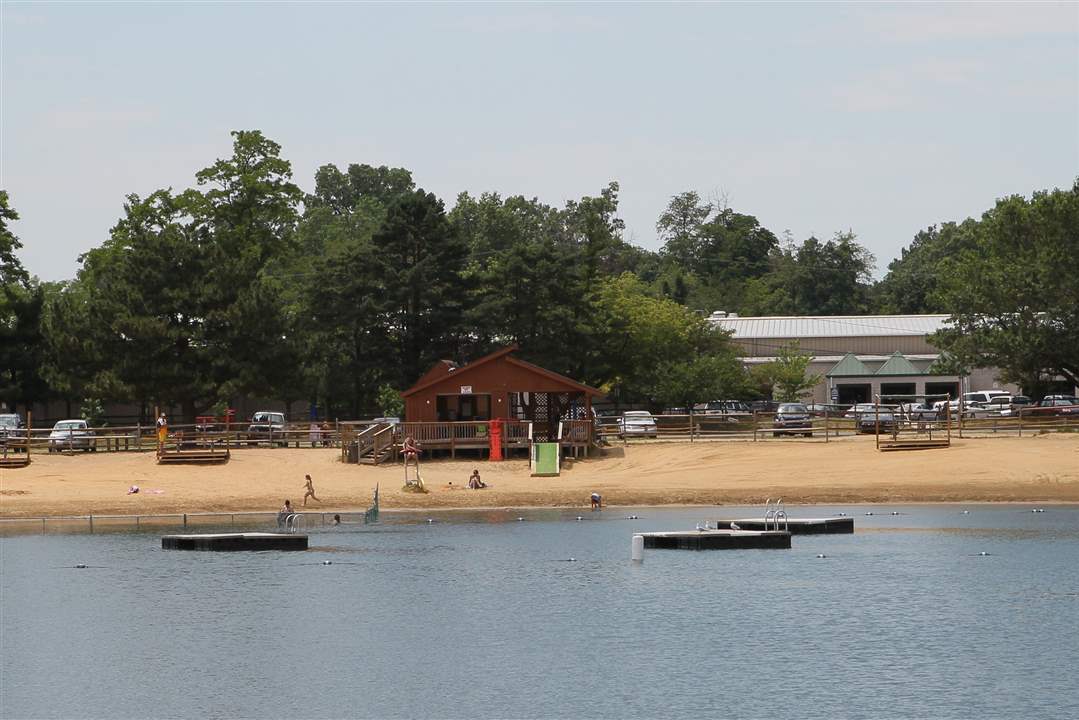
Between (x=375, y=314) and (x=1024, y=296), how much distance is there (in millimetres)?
38182

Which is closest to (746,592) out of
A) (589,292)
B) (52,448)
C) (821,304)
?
(52,448)

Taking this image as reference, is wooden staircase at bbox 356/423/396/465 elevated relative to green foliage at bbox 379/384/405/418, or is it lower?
lower

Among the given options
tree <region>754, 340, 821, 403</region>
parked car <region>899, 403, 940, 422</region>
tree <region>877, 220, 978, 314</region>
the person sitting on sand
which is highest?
tree <region>877, 220, 978, 314</region>

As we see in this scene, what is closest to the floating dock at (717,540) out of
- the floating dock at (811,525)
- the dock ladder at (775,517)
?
the dock ladder at (775,517)

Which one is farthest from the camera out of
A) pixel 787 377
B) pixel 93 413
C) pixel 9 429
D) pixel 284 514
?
pixel 787 377

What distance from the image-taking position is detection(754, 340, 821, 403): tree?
359ft

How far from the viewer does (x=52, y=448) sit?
253ft

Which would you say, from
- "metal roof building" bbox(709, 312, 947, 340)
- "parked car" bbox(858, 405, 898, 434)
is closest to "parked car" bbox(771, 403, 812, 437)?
"parked car" bbox(858, 405, 898, 434)

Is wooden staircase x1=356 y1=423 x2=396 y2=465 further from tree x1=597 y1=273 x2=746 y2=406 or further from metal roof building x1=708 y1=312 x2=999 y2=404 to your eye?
metal roof building x1=708 y1=312 x2=999 y2=404

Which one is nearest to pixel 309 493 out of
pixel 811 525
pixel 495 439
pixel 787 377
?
pixel 495 439

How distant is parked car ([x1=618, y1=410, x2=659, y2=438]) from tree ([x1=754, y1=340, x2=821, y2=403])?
24.2 meters

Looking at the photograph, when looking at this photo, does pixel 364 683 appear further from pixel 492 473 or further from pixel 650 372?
pixel 650 372

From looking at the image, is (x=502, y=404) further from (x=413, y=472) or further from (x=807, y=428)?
(x=807, y=428)

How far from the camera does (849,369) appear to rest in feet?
375
